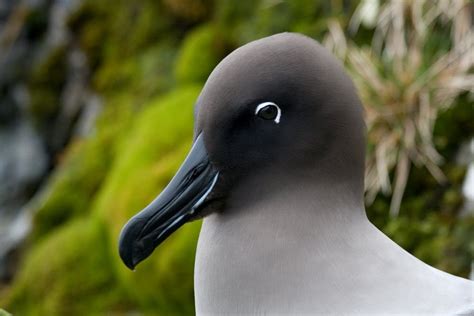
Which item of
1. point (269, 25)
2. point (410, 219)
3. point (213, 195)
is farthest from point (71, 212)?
point (213, 195)

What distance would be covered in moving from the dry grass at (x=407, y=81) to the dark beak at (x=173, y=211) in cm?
294

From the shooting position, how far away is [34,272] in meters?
7.23

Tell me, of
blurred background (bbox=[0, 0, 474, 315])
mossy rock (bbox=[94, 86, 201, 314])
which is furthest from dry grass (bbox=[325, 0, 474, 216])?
mossy rock (bbox=[94, 86, 201, 314])

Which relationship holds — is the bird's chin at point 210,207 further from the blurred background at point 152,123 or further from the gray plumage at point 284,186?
the blurred background at point 152,123

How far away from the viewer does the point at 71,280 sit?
22.8 ft

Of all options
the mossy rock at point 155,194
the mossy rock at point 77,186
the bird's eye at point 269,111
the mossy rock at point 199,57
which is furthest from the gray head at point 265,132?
the mossy rock at point 77,186

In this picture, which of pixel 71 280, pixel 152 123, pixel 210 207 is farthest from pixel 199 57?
pixel 210 207

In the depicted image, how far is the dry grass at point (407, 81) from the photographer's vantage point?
5.30m

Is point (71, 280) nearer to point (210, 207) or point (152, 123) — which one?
point (152, 123)

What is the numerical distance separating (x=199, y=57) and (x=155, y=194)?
5.48 ft

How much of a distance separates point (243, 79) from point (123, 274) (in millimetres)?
4248

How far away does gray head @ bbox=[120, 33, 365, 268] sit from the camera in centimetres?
236

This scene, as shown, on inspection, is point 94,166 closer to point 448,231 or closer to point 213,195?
point 448,231

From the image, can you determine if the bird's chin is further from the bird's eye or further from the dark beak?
the bird's eye
